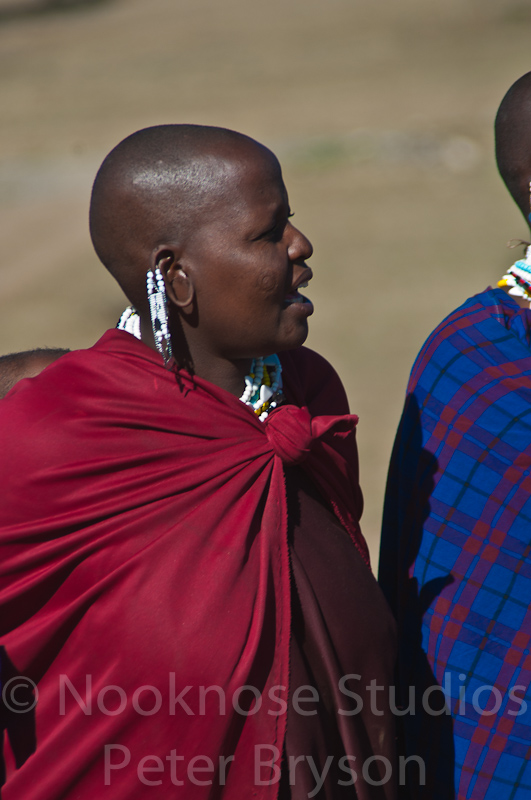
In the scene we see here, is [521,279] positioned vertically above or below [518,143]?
below

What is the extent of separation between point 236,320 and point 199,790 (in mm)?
910

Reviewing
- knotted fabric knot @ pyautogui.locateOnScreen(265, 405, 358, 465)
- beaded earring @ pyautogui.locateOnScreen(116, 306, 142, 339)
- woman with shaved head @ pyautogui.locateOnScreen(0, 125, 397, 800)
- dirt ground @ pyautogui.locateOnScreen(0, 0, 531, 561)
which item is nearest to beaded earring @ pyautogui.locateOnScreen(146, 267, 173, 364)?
woman with shaved head @ pyautogui.locateOnScreen(0, 125, 397, 800)

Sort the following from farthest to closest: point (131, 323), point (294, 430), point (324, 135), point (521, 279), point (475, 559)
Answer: point (324, 135), point (521, 279), point (475, 559), point (131, 323), point (294, 430)

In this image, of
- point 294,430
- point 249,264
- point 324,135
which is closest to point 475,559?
point 294,430

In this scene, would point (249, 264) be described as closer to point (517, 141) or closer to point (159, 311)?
point (159, 311)

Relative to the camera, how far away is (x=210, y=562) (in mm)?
1729

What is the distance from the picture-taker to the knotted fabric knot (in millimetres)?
1818

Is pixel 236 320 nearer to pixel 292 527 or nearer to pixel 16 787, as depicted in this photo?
pixel 292 527

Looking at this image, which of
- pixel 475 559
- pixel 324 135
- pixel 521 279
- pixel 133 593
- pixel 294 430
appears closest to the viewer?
pixel 133 593

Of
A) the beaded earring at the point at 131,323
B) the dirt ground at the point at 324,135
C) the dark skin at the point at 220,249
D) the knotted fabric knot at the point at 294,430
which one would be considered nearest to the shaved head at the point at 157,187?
the dark skin at the point at 220,249

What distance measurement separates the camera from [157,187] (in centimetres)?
175

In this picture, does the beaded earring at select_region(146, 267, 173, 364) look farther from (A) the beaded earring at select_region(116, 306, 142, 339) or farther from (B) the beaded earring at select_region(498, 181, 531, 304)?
(B) the beaded earring at select_region(498, 181, 531, 304)

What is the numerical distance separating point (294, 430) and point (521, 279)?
32.7 inches

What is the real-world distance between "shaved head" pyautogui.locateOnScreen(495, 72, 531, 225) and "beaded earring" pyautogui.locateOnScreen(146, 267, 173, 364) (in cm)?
101
